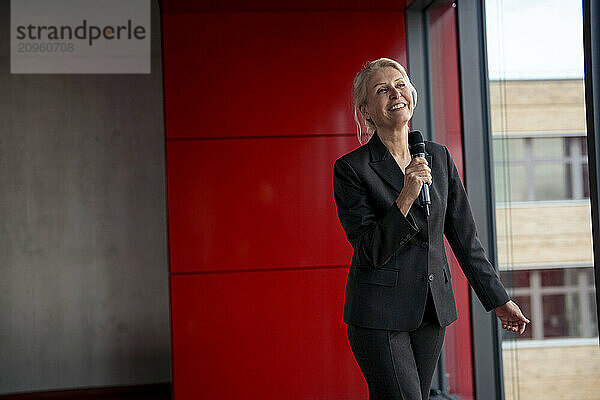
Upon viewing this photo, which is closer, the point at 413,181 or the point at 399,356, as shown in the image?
the point at 413,181

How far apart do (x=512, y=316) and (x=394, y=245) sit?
52 centimetres

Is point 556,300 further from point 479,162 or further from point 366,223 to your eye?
point 366,223

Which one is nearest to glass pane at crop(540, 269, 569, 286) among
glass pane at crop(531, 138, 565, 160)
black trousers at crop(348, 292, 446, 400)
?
glass pane at crop(531, 138, 565, 160)

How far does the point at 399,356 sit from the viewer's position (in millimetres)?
2086

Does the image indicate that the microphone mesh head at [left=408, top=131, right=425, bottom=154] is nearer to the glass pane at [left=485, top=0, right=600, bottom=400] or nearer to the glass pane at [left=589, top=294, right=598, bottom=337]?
the glass pane at [left=485, top=0, right=600, bottom=400]

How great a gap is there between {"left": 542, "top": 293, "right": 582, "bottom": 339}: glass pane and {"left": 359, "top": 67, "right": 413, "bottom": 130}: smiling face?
3.69ft

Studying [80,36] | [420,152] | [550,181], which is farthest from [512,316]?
[80,36]

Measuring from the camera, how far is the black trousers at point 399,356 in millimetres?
2072

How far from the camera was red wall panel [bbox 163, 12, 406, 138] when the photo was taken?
4.23 metres

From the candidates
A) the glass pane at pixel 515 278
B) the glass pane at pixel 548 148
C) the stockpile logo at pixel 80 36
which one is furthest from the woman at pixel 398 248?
the stockpile logo at pixel 80 36

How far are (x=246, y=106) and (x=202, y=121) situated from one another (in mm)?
287

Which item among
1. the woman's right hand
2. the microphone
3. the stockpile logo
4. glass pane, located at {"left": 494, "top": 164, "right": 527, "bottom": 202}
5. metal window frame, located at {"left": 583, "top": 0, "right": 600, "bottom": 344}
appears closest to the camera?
the woman's right hand

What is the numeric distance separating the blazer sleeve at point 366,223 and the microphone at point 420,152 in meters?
0.06

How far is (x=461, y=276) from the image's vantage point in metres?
3.91
